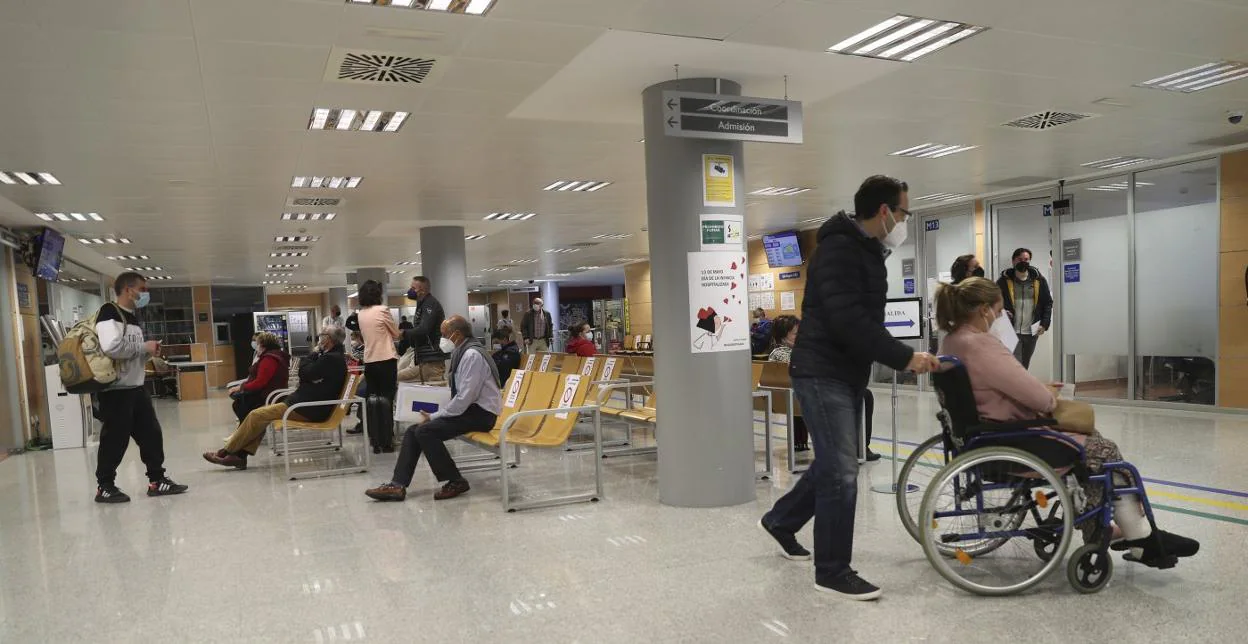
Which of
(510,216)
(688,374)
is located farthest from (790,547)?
(510,216)

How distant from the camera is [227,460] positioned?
7.14m

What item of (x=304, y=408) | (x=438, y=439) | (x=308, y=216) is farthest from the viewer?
(x=308, y=216)

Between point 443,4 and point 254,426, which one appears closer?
point 443,4

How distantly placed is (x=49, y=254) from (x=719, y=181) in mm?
10111

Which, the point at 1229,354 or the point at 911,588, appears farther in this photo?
the point at 1229,354

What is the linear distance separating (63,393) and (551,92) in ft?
25.8

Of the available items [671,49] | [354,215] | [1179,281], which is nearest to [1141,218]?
[1179,281]

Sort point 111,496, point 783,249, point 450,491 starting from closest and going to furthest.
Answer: point 450,491
point 111,496
point 783,249

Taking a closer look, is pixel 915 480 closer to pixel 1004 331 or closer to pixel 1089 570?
pixel 1004 331

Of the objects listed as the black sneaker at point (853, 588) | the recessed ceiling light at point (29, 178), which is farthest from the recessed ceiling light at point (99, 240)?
the black sneaker at point (853, 588)

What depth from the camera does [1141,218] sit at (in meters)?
9.93

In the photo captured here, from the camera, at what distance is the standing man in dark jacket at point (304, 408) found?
6949 millimetres

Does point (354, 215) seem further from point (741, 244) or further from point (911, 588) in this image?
point (911, 588)

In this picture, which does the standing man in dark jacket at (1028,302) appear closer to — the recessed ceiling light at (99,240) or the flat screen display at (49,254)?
the flat screen display at (49,254)
